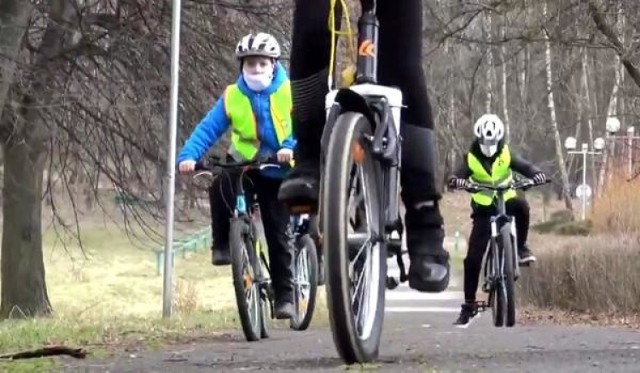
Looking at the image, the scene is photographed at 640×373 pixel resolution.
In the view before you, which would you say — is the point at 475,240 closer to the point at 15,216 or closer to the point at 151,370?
the point at 151,370

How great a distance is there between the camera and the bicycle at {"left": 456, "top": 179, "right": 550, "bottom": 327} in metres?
10.8

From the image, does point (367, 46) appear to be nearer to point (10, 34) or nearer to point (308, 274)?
→ point (308, 274)

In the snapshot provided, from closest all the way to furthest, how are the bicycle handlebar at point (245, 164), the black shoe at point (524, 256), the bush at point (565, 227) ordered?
1. the bicycle handlebar at point (245, 164)
2. the black shoe at point (524, 256)
3. the bush at point (565, 227)

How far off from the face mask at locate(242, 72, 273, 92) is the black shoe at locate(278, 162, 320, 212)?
3.12 m

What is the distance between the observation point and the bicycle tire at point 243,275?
25.4 ft

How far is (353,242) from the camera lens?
4.25 meters

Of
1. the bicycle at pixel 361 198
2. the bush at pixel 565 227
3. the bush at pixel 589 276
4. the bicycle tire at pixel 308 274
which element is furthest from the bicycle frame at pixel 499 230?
the bush at pixel 565 227

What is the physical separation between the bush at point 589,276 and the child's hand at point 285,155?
1272cm

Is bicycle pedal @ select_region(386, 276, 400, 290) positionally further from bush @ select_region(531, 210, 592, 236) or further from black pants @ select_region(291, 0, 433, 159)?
bush @ select_region(531, 210, 592, 236)

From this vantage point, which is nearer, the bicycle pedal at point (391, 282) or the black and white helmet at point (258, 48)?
the bicycle pedal at point (391, 282)

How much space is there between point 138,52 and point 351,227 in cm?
1223

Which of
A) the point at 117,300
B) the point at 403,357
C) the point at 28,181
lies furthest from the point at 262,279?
the point at 117,300

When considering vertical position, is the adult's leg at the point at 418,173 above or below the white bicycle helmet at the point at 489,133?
below

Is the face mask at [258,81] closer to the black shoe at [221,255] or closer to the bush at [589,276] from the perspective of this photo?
the black shoe at [221,255]
